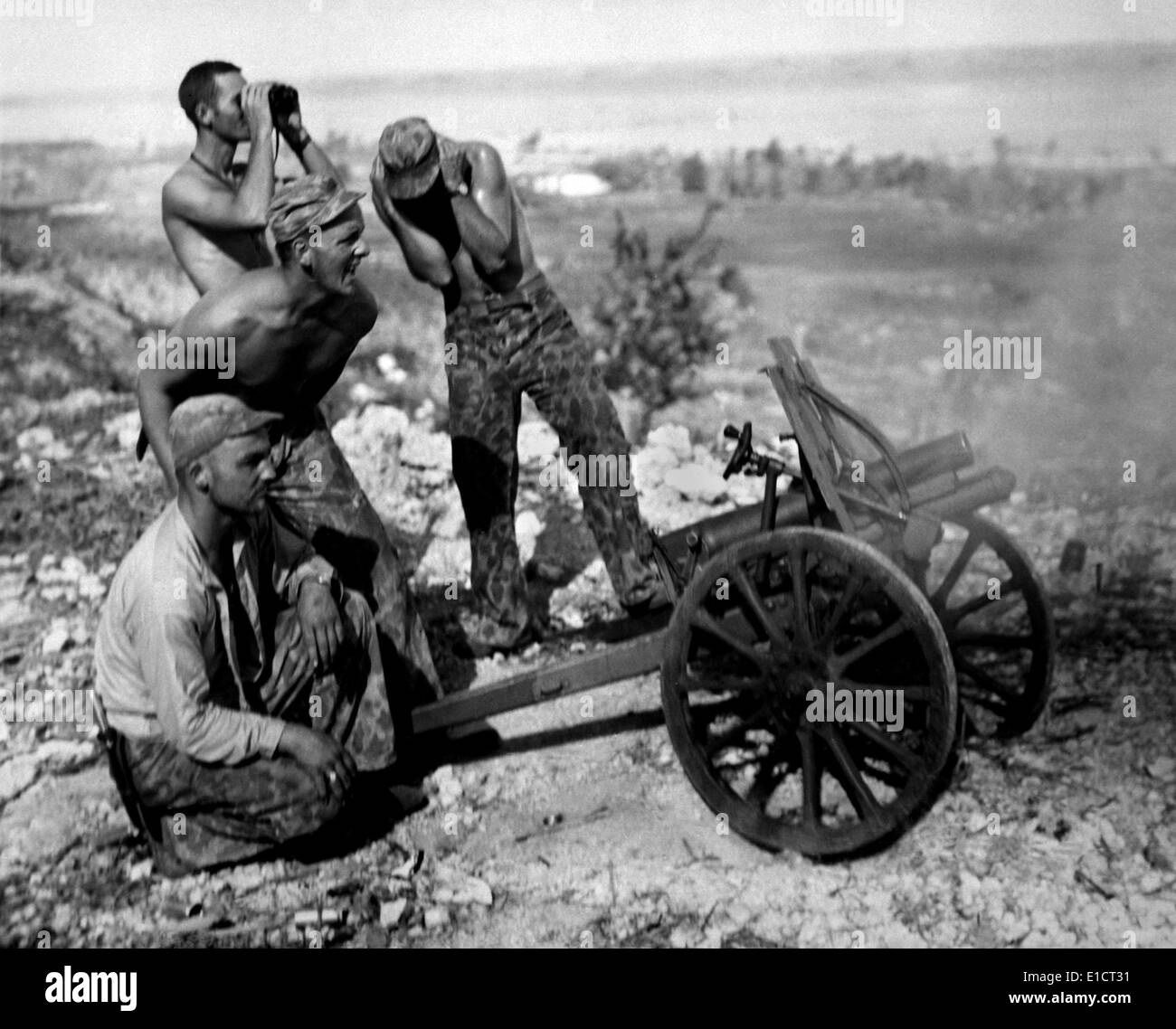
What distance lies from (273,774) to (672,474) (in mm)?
3499

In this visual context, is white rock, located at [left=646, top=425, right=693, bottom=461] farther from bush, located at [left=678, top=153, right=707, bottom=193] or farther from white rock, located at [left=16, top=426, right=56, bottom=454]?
bush, located at [left=678, top=153, right=707, bottom=193]

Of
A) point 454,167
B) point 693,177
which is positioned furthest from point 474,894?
point 693,177

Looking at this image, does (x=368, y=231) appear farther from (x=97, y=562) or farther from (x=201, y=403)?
(x=201, y=403)

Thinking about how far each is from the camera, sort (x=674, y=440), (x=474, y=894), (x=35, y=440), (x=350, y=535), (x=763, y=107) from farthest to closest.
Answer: (x=763, y=107), (x=35, y=440), (x=674, y=440), (x=350, y=535), (x=474, y=894)

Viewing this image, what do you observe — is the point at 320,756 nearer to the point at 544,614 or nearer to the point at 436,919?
the point at 436,919

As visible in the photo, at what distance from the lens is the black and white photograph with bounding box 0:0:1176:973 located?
4441mm

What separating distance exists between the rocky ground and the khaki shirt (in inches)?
22.3

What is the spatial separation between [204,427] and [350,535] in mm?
1057

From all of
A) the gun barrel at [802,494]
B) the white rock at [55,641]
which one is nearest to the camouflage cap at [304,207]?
the gun barrel at [802,494]

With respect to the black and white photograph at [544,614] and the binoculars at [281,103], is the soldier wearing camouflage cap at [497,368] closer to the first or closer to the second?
the black and white photograph at [544,614]

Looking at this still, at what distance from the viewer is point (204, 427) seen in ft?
14.1

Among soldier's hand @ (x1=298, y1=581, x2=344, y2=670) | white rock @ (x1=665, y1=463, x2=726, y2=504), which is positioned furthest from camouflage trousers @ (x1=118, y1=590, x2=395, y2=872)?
→ white rock @ (x1=665, y1=463, x2=726, y2=504)

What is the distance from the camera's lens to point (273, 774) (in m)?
4.49
